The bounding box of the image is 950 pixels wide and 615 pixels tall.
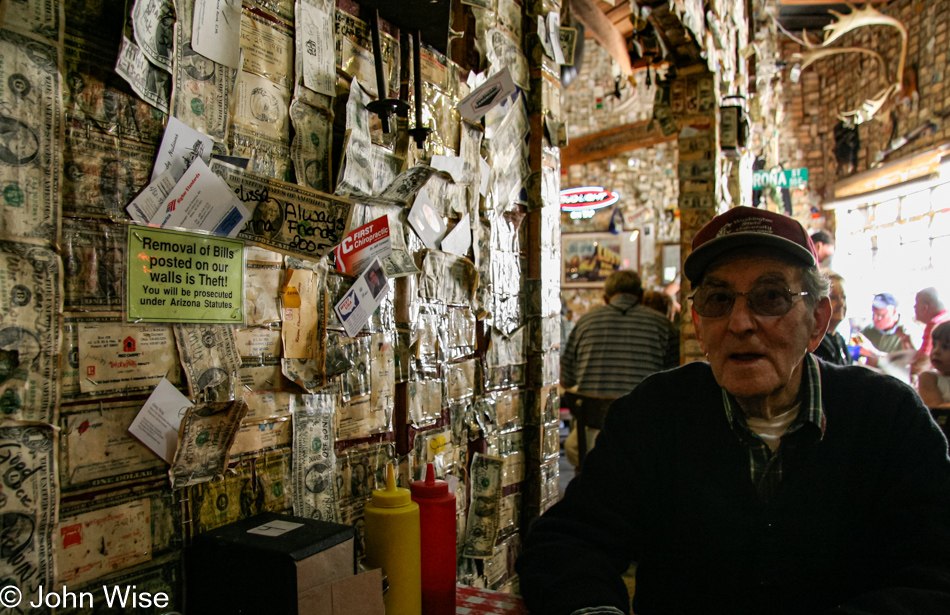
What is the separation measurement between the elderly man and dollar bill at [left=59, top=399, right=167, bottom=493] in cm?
72

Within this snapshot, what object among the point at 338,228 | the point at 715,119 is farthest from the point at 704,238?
the point at 715,119

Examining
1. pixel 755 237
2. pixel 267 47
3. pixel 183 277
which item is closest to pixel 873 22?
pixel 755 237

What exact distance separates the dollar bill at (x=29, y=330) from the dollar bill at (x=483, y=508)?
1.12 m

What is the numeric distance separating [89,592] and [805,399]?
4.39 feet

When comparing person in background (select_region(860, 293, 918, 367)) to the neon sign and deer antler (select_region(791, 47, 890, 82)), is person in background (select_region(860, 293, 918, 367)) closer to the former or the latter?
the neon sign

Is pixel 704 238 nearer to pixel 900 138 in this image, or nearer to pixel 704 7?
pixel 704 7

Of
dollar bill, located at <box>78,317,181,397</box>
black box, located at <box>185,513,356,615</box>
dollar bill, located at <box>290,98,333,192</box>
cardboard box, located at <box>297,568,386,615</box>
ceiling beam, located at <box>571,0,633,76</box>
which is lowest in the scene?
cardboard box, located at <box>297,568,386,615</box>

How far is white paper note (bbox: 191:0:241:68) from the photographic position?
964 mm

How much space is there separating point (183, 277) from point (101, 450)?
29 centimetres

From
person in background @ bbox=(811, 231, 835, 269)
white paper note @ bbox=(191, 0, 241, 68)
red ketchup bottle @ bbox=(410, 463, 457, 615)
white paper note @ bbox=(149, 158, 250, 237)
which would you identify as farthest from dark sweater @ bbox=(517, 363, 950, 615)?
person in background @ bbox=(811, 231, 835, 269)

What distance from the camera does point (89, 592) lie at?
0.83 m

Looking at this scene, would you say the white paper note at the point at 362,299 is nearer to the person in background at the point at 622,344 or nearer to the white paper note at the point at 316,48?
the white paper note at the point at 316,48

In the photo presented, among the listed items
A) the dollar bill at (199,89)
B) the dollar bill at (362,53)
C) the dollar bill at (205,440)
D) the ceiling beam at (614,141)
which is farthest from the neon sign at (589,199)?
the dollar bill at (205,440)

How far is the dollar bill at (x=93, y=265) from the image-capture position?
0.81 metres
